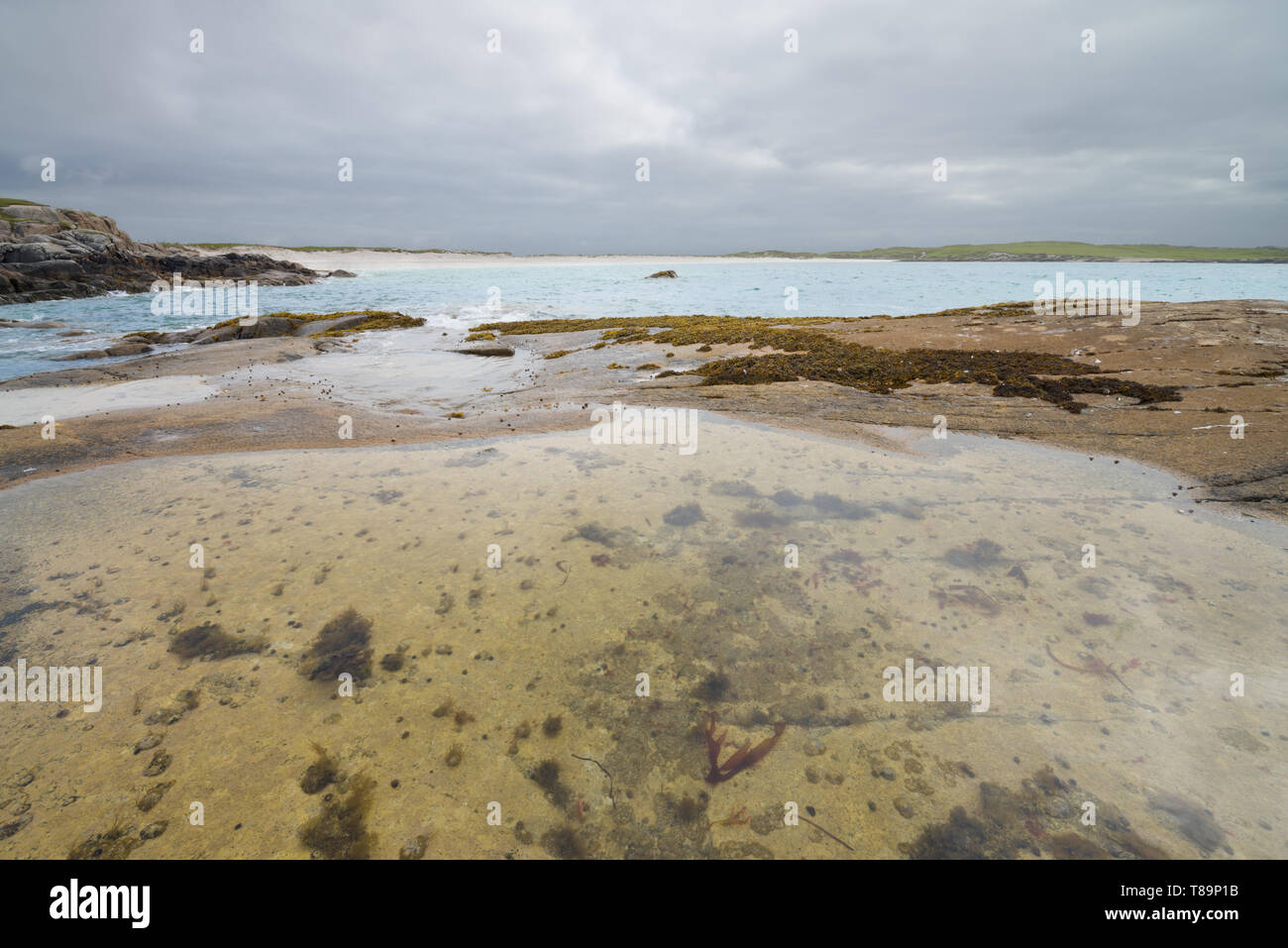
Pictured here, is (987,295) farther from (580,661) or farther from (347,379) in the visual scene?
(580,661)

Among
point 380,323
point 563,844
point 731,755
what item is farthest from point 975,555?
point 380,323

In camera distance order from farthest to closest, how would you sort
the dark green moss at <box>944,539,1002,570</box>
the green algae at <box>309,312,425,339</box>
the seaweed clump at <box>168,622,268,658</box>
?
the green algae at <box>309,312,425,339</box> → the dark green moss at <box>944,539,1002,570</box> → the seaweed clump at <box>168,622,268,658</box>

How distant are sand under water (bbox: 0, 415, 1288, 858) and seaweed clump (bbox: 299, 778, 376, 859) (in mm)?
22

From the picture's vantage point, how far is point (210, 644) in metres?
4.59

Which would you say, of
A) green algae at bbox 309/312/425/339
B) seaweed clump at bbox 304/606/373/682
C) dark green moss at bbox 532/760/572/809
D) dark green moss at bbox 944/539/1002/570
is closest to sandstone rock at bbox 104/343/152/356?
green algae at bbox 309/312/425/339

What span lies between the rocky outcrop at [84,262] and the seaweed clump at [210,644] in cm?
6158

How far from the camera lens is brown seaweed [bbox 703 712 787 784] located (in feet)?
11.3

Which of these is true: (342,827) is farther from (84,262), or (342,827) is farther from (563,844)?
(84,262)

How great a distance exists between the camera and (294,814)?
10.4 feet

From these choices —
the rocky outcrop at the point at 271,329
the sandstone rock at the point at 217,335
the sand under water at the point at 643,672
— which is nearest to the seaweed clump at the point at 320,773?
the sand under water at the point at 643,672

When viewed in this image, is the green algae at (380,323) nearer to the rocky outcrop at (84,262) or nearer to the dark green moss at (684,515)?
the dark green moss at (684,515)

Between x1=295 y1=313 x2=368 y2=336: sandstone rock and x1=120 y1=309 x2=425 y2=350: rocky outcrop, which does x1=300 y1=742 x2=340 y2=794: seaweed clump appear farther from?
x1=295 y1=313 x2=368 y2=336: sandstone rock

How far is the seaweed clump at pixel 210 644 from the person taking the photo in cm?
449
